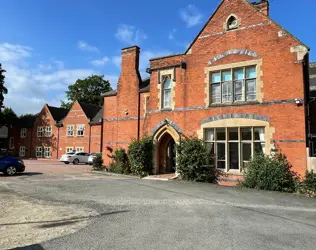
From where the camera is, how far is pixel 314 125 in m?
18.2

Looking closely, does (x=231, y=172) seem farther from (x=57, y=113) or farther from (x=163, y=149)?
(x=57, y=113)

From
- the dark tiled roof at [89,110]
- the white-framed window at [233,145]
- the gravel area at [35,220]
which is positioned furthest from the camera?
the dark tiled roof at [89,110]

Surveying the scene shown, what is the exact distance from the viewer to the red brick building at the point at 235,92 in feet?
50.8

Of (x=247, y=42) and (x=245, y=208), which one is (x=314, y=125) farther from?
(x=245, y=208)

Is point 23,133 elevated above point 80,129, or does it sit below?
below

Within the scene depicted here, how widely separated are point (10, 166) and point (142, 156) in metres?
9.10

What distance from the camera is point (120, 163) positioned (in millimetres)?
22531

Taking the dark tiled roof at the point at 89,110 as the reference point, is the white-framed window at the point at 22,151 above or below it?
below

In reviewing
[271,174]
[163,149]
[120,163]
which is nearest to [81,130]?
[120,163]

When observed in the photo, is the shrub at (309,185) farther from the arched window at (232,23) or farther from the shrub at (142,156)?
the shrub at (142,156)

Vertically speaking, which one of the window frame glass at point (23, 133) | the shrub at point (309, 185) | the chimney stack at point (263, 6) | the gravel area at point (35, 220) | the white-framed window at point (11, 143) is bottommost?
the gravel area at point (35, 220)

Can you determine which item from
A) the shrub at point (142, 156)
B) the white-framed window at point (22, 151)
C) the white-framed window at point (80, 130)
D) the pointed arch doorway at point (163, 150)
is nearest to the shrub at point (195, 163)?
the pointed arch doorway at point (163, 150)

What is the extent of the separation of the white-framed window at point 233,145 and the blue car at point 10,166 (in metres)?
13.0

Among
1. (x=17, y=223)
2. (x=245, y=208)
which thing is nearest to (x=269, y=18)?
(x=245, y=208)
